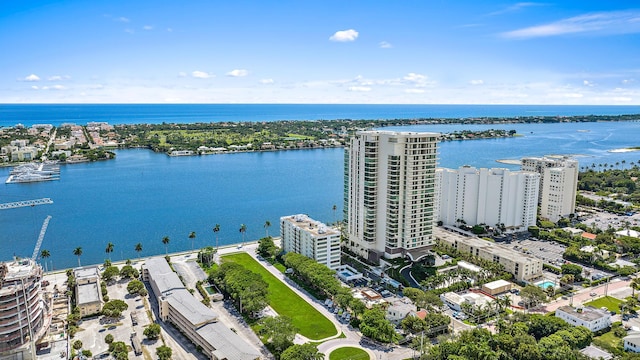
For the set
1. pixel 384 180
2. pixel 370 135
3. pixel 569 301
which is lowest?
pixel 569 301

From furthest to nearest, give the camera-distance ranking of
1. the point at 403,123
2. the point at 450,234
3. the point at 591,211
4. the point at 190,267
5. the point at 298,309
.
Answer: the point at 403,123 → the point at 591,211 → the point at 450,234 → the point at 190,267 → the point at 298,309

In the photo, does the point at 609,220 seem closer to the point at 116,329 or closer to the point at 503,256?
the point at 503,256

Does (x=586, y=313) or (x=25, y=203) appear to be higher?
(x=25, y=203)

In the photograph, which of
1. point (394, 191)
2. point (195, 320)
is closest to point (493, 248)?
point (394, 191)

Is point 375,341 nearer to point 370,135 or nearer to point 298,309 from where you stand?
point 298,309

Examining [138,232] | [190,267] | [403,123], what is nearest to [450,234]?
[190,267]

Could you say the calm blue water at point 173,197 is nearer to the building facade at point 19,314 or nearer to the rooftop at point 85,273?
the rooftop at point 85,273

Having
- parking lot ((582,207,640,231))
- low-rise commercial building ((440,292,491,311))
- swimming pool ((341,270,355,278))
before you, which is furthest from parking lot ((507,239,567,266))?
swimming pool ((341,270,355,278))
